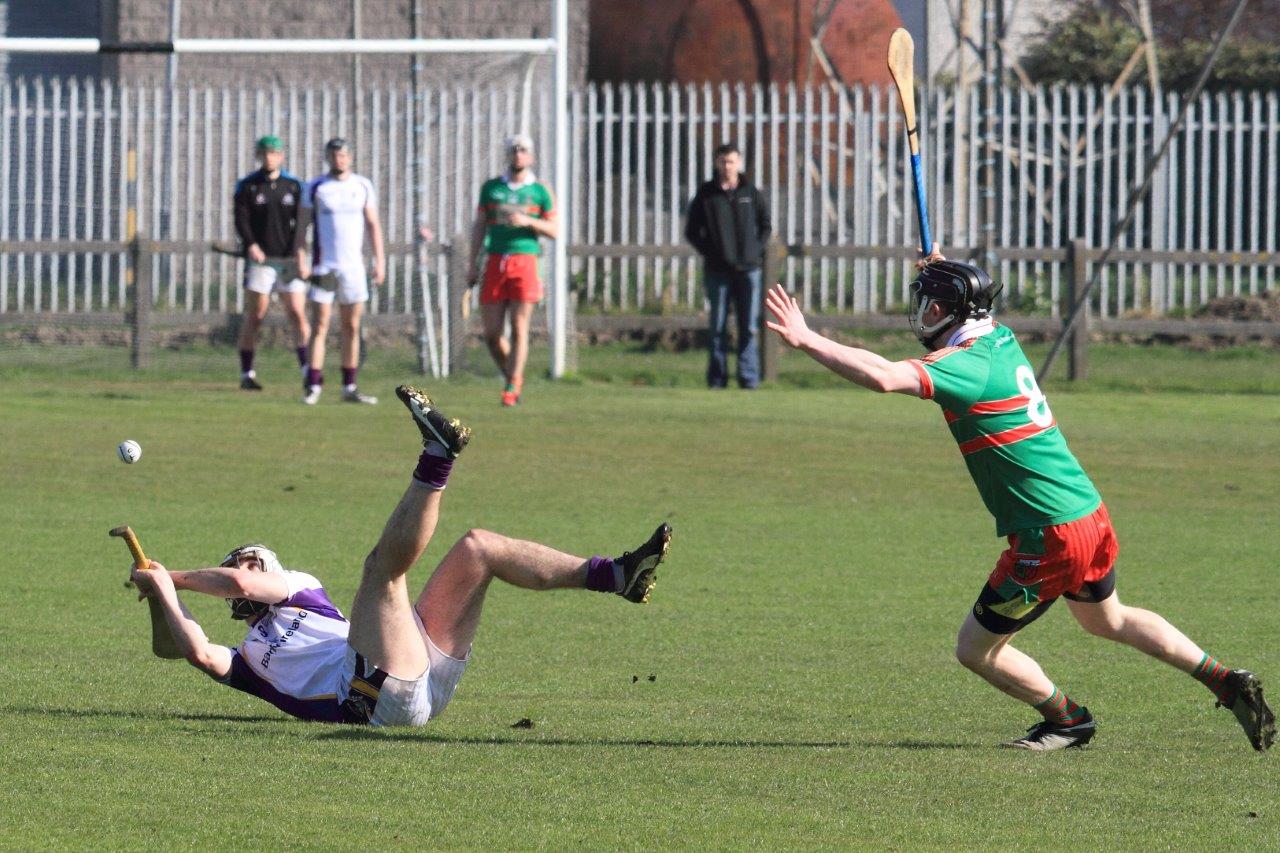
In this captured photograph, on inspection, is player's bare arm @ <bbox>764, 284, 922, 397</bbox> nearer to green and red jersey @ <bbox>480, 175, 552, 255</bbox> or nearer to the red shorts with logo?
the red shorts with logo

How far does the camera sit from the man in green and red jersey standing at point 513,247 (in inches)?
645

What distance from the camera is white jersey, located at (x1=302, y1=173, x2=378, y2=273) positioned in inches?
655

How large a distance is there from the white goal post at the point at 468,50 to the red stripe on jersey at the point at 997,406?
11070mm

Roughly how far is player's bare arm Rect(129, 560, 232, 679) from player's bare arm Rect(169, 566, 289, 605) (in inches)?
2.7

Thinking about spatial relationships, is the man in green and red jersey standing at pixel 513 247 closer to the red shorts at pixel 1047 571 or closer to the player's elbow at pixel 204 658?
the player's elbow at pixel 204 658

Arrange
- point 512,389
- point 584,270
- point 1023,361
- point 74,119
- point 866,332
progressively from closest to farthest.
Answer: point 1023,361, point 512,389, point 74,119, point 584,270, point 866,332

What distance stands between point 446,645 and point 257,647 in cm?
72

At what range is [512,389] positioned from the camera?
16484 millimetres

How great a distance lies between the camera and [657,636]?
28.7ft

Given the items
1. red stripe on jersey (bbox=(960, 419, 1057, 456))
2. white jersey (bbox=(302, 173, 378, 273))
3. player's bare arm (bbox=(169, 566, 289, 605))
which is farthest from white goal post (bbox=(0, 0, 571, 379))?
red stripe on jersey (bbox=(960, 419, 1057, 456))

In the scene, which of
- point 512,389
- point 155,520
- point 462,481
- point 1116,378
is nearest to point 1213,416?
point 1116,378

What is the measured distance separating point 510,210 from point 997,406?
33.8ft

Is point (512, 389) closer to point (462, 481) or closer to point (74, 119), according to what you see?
point (462, 481)

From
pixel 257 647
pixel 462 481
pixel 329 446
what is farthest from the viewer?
pixel 329 446
